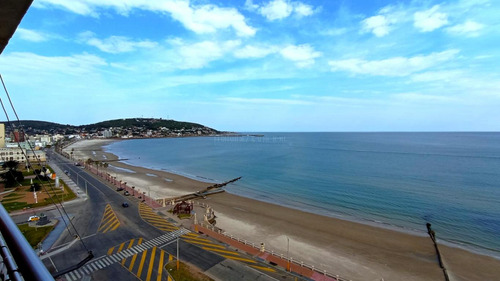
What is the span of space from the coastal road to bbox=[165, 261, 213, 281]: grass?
0.61 m

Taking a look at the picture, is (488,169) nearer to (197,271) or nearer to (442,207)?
(442,207)

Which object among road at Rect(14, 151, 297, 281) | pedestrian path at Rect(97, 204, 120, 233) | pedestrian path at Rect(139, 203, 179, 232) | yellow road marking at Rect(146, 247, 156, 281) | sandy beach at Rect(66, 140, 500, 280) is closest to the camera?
yellow road marking at Rect(146, 247, 156, 281)

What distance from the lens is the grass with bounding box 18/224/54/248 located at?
A: 27538 mm

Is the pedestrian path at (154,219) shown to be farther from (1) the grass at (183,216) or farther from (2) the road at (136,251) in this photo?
(1) the grass at (183,216)

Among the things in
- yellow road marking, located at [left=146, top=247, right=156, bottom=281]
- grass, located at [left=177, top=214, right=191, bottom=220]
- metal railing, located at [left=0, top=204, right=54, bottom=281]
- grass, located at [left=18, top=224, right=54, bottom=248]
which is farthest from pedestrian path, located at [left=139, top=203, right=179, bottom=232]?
metal railing, located at [left=0, top=204, right=54, bottom=281]

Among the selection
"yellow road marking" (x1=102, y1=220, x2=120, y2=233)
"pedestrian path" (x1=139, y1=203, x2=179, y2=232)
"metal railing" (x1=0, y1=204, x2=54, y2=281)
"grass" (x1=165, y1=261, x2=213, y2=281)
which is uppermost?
"metal railing" (x1=0, y1=204, x2=54, y2=281)

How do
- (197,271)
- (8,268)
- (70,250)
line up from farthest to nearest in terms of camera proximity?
(70,250) → (197,271) → (8,268)

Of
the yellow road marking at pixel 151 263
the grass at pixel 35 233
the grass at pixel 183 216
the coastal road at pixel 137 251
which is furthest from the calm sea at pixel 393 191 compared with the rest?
the grass at pixel 35 233

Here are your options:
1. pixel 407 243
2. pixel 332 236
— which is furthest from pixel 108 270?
pixel 407 243

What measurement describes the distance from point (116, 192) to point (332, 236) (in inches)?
Result: 1582

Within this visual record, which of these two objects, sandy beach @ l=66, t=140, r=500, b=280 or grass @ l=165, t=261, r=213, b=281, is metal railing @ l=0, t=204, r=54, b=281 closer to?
grass @ l=165, t=261, r=213, b=281

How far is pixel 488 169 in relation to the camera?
80.5m

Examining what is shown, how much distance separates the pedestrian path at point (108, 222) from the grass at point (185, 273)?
12543 millimetres

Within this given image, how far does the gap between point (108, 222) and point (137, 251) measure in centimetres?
1026
